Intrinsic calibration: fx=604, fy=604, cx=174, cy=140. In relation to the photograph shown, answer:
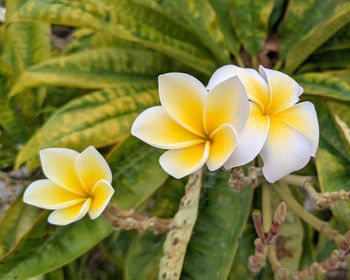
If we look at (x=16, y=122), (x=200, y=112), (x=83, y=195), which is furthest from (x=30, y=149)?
(x=200, y=112)

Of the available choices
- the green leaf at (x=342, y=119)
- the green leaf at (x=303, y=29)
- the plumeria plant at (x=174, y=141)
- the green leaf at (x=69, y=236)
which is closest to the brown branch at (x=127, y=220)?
the plumeria plant at (x=174, y=141)

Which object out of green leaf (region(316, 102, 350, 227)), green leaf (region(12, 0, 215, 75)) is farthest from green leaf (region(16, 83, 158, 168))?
green leaf (region(316, 102, 350, 227))

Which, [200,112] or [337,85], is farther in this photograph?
[337,85]

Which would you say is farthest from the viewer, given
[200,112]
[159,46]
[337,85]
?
[159,46]

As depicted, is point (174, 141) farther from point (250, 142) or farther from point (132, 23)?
point (132, 23)

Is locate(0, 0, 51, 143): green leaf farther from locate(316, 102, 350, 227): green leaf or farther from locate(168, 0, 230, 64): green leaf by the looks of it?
locate(316, 102, 350, 227): green leaf

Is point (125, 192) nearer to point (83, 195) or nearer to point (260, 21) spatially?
point (83, 195)

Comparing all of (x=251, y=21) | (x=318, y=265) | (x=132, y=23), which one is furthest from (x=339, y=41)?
(x=318, y=265)
